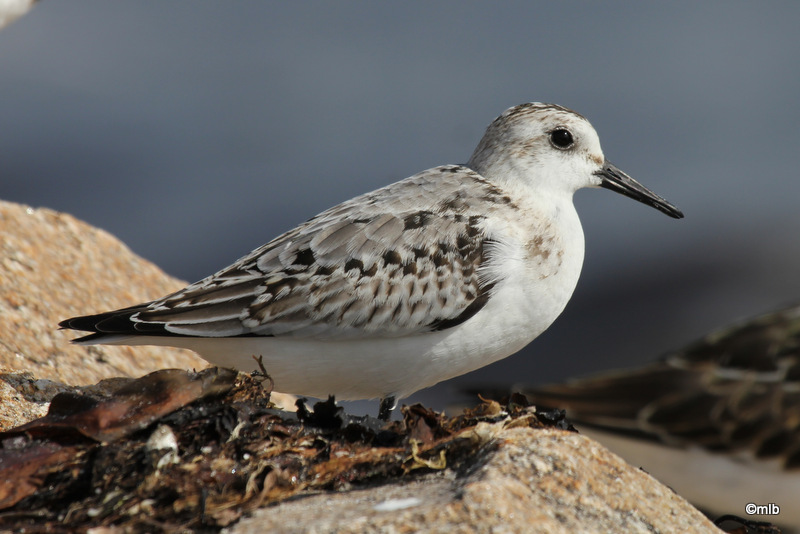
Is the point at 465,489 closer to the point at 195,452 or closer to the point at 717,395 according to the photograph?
the point at 195,452

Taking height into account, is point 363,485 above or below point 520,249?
below

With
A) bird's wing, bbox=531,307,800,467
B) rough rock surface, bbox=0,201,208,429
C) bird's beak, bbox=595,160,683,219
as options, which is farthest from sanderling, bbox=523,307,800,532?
rough rock surface, bbox=0,201,208,429

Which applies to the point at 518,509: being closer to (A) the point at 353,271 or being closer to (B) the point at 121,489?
(B) the point at 121,489

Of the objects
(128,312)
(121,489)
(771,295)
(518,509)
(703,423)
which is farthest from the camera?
(771,295)

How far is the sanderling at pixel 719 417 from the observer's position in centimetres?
863

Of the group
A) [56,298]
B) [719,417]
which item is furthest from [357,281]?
[719,417]

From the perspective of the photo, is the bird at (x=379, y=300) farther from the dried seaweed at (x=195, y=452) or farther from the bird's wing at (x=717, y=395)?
the bird's wing at (x=717, y=395)

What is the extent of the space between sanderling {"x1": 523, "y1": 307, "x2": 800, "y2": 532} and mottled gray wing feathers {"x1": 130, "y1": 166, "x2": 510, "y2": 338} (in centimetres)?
416

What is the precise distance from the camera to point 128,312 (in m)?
5.59

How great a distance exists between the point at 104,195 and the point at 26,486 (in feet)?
50.3

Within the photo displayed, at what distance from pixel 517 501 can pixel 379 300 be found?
223 centimetres

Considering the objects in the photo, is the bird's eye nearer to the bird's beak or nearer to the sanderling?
the bird's beak

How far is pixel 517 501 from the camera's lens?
3562 mm

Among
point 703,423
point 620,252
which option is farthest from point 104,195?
point 703,423
